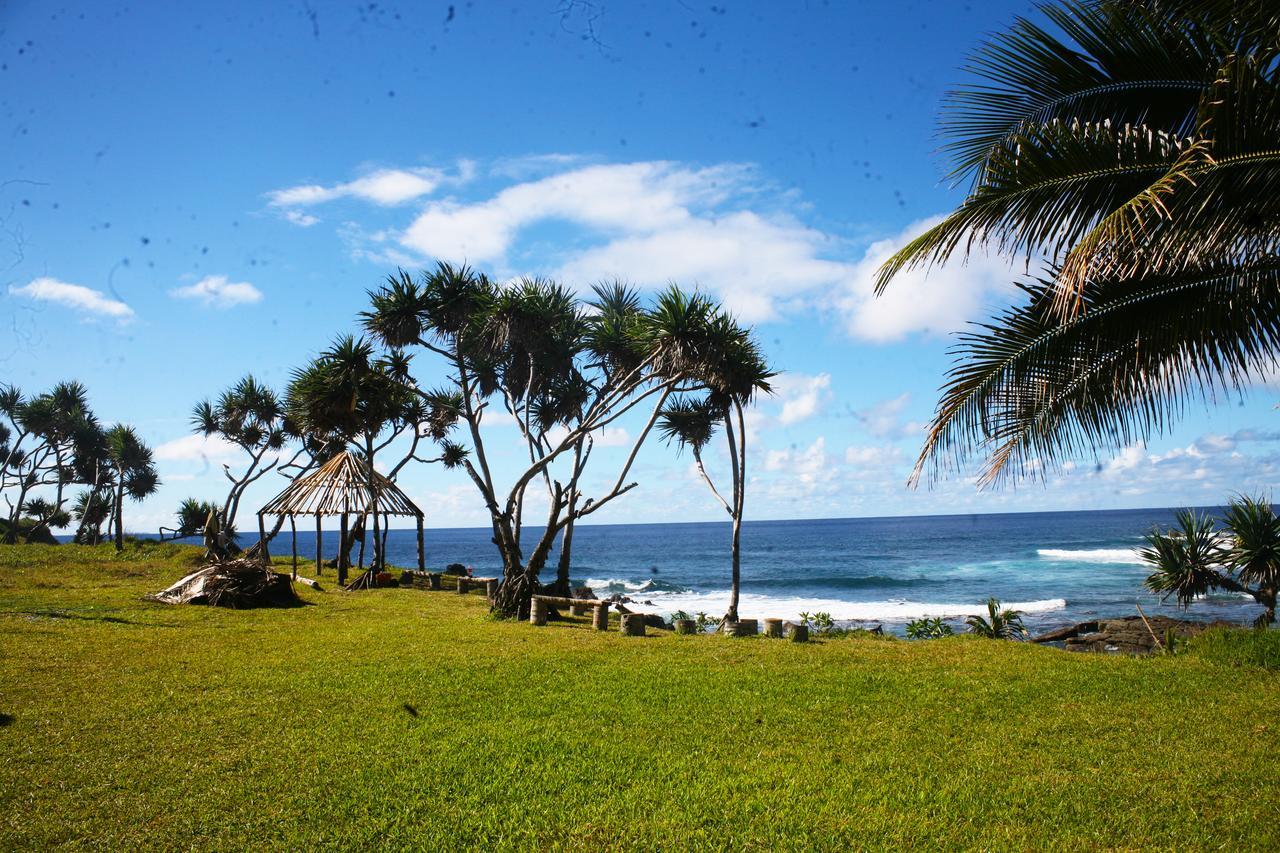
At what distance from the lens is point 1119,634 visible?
17.9 meters

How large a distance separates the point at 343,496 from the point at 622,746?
17.6m

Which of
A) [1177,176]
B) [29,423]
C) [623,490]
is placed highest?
[29,423]

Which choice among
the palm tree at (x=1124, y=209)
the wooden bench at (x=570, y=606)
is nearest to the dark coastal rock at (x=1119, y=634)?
the wooden bench at (x=570, y=606)

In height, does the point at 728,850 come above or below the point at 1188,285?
below

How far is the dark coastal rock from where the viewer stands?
16.4 metres

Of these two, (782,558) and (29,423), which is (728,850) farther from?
(782,558)

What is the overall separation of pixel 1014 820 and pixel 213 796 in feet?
18.7

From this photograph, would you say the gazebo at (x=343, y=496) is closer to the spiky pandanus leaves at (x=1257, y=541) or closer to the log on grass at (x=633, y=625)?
the log on grass at (x=633, y=625)

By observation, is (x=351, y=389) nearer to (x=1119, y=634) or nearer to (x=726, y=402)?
(x=726, y=402)

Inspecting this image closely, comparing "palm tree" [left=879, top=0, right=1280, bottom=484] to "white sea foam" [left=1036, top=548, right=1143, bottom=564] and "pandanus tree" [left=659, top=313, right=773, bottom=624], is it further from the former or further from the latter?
"white sea foam" [left=1036, top=548, right=1143, bottom=564]

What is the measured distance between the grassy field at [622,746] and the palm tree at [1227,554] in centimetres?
291

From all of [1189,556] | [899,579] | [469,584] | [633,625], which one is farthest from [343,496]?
[899,579]

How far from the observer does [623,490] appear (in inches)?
717

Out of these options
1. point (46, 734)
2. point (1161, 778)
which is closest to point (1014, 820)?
point (1161, 778)
